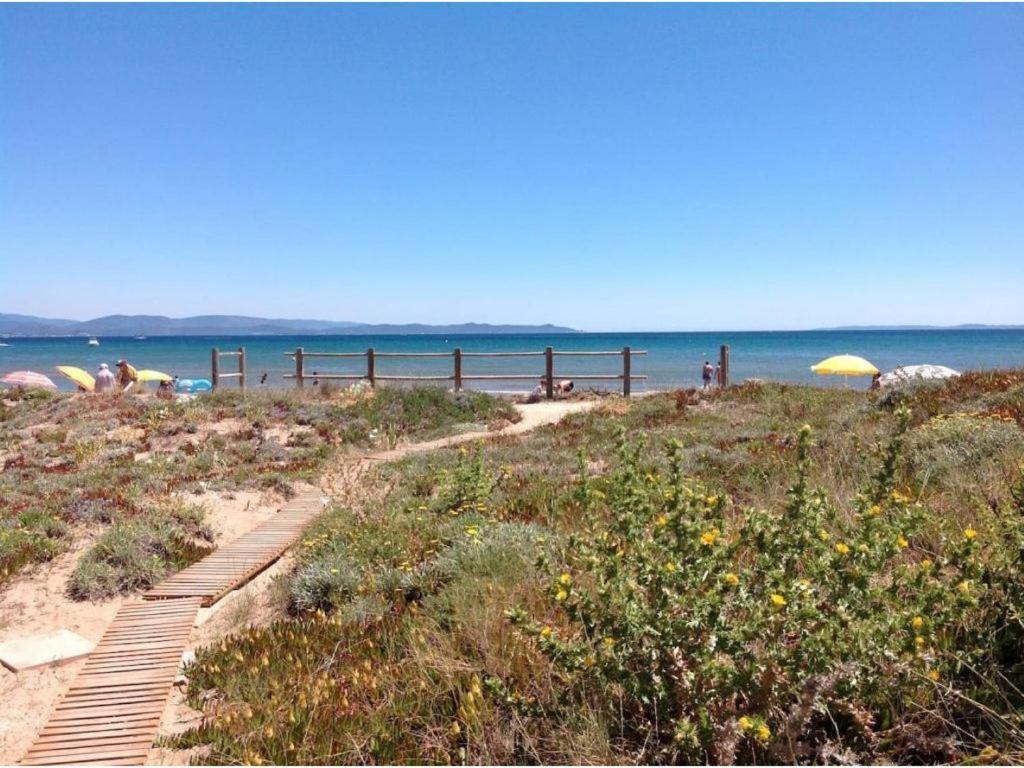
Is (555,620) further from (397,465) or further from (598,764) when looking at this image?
(397,465)

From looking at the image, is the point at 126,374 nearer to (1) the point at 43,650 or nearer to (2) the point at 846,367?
(1) the point at 43,650

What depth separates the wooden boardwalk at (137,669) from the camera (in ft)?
12.7

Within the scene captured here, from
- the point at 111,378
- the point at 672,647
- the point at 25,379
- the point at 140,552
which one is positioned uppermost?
the point at 672,647

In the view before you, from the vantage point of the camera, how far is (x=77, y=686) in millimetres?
4586

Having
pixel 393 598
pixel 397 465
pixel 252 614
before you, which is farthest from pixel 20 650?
pixel 397 465

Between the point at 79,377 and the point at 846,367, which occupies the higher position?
the point at 846,367

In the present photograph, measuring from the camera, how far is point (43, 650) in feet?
16.9

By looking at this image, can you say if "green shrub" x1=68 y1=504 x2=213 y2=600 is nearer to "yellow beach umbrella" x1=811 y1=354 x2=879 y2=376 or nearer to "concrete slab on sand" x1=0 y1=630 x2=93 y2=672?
"concrete slab on sand" x1=0 y1=630 x2=93 y2=672

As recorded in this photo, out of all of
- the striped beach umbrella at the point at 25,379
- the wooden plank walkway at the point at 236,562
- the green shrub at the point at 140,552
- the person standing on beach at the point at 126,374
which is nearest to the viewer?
the wooden plank walkway at the point at 236,562

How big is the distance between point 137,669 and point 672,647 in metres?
Answer: 3.87

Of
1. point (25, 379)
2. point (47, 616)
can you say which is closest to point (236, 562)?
point (47, 616)

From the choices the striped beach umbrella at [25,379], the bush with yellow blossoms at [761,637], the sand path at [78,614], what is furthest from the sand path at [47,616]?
the striped beach umbrella at [25,379]

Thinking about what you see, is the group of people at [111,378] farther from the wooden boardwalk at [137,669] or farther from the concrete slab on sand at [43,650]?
the concrete slab on sand at [43,650]

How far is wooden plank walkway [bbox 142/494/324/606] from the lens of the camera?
20.2 feet
